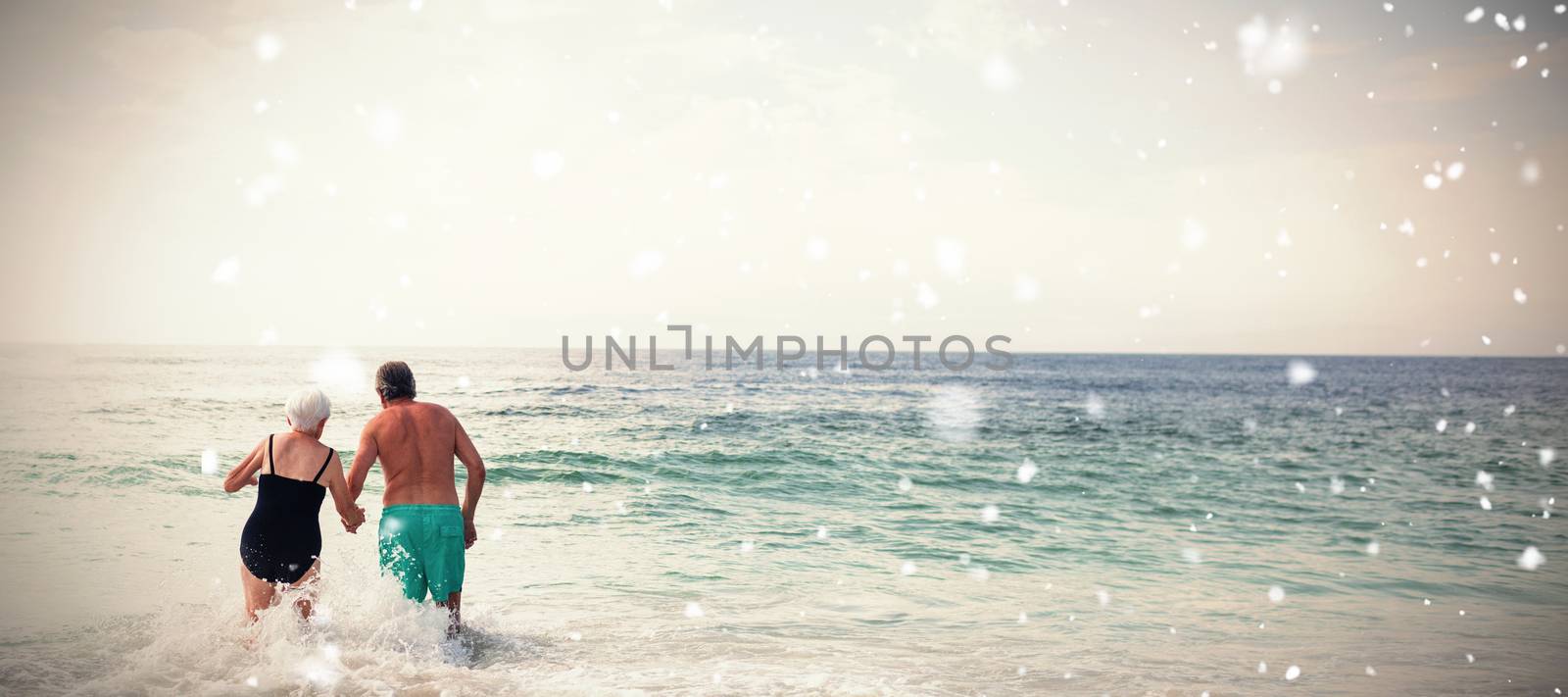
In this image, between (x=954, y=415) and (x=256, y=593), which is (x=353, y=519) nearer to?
(x=256, y=593)

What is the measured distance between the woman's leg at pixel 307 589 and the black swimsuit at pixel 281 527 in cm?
3

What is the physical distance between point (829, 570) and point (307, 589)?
205 inches

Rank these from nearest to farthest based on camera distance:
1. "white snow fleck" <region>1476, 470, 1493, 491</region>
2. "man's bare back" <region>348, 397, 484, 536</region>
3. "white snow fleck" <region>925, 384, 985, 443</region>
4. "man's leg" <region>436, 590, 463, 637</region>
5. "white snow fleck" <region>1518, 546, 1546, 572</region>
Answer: "man's bare back" <region>348, 397, 484, 536</region>, "man's leg" <region>436, 590, 463, 637</region>, "white snow fleck" <region>1518, 546, 1546, 572</region>, "white snow fleck" <region>1476, 470, 1493, 491</region>, "white snow fleck" <region>925, 384, 985, 443</region>

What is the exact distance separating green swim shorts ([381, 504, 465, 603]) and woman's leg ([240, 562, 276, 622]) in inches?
25.3

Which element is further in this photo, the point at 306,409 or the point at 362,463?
the point at 362,463

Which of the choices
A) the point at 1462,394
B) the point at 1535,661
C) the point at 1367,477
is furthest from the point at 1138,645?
the point at 1462,394

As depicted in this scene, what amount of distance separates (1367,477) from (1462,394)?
4882 cm

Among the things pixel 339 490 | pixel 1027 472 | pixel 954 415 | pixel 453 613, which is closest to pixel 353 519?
pixel 339 490

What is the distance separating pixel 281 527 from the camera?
4898 millimetres

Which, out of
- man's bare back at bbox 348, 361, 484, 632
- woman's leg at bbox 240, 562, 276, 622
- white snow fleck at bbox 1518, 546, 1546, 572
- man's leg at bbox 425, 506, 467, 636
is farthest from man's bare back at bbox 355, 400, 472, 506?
white snow fleck at bbox 1518, 546, 1546, 572

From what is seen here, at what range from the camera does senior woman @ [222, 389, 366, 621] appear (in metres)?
4.81

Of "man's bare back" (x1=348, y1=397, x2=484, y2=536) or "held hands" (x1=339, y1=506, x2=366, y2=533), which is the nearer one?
"held hands" (x1=339, y1=506, x2=366, y2=533)

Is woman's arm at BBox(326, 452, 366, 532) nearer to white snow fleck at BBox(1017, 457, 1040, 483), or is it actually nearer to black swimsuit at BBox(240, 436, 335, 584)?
black swimsuit at BBox(240, 436, 335, 584)

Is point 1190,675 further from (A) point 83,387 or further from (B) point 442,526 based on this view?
(A) point 83,387
